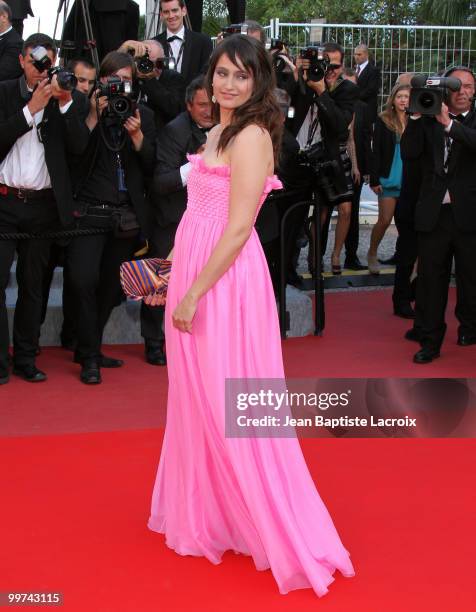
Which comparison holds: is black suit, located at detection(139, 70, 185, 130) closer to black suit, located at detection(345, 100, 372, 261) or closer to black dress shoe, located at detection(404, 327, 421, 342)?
black dress shoe, located at detection(404, 327, 421, 342)

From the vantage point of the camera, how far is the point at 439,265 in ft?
21.8

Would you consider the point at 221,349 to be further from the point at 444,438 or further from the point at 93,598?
the point at 444,438

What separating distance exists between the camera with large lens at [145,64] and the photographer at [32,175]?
1.87 feet

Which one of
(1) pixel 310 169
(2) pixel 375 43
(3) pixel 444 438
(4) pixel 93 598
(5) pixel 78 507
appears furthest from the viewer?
(2) pixel 375 43

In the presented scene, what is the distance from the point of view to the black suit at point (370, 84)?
10.9 metres

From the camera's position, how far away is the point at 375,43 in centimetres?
1172

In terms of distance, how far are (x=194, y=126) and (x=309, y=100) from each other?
4.47 ft

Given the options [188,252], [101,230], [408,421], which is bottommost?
[408,421]

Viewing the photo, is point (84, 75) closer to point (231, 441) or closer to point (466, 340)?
point (466, 340)

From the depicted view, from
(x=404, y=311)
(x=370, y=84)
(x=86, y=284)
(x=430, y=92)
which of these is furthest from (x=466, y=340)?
(x=370, y=84)

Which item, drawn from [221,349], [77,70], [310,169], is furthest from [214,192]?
[310,169]

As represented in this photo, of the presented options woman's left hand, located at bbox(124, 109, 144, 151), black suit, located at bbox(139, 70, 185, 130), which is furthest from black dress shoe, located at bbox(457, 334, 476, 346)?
woman's left hand, located at bbox(124, 109, 144, 151)

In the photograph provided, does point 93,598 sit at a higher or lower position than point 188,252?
lower

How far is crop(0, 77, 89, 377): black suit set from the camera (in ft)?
19.2
